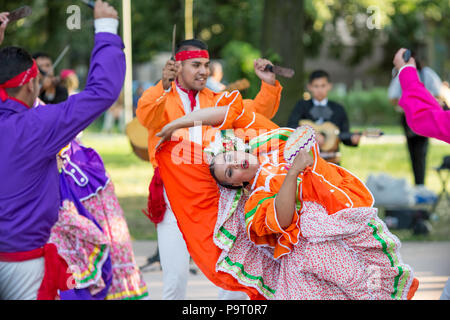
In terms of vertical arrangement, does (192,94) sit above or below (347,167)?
above

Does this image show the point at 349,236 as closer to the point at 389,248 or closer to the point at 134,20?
the point at 389,248

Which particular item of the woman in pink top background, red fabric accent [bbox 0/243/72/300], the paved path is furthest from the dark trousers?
red fabric accent [bbox 0/243/72/300]

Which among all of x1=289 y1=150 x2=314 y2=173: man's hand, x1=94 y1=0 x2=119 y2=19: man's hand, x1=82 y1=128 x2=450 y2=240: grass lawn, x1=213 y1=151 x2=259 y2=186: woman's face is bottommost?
x1=82 y1=128 x2=450 y2=240: grass lawn

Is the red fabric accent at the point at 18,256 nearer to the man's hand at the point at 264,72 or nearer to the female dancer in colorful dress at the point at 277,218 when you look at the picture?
the female dancer in colorful dress at the point at 277,218

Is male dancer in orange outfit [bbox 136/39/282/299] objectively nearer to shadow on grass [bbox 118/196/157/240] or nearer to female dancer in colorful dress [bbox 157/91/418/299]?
female dancer in colorful dress [bbox 157/91/418/299]

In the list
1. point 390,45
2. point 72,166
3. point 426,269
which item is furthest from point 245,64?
point 390,45

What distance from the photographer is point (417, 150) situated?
9.70m

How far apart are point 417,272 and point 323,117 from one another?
1.89 meters

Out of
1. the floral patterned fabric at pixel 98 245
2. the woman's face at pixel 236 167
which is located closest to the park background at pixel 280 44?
the floral patterned fabric at pixel 98 245

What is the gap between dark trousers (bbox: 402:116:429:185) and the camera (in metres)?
9.59

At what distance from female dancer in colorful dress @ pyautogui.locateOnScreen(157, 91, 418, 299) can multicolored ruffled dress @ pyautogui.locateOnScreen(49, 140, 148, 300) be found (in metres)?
1.05

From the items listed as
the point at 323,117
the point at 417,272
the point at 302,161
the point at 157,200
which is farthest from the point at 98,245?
the point at 417,272

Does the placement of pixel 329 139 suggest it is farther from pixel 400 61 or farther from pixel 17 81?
pixel 17 81

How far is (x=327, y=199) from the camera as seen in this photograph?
3469 mm
